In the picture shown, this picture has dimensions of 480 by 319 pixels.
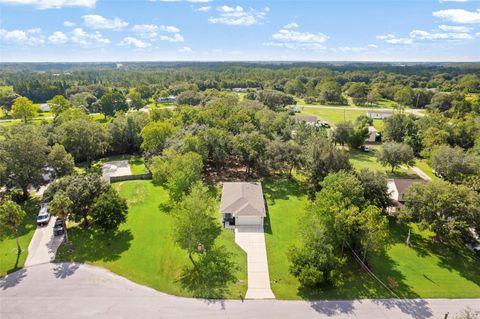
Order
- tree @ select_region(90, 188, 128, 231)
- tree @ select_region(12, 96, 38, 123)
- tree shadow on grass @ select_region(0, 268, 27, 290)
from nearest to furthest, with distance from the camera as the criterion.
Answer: tree shadow on grass @ select_region(0, 268, 27, 290) → tree @ select_region(90, 188, 128, 231) → tree @ select_region(12, 96, 38, 123)

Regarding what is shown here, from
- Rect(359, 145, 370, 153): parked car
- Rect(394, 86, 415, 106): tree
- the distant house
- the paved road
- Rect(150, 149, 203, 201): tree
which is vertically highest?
Rect(394, 86, 415, 106): tree

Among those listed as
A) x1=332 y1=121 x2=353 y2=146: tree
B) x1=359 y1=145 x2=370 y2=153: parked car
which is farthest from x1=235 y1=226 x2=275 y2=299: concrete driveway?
x1=359 y1=145 x2=370 y2=153: parked car

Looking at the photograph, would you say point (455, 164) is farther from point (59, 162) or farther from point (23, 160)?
point (23, 160)

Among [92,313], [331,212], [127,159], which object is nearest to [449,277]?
[331,212]

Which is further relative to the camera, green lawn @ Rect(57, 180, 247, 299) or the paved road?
green lawn @ Rect(57, 180, 247, 299)

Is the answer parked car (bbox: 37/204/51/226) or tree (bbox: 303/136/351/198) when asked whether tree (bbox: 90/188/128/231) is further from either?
tree (bbox: 303/136/351/198)

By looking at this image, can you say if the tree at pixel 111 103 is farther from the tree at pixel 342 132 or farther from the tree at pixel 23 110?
the tree at pixel 342 132

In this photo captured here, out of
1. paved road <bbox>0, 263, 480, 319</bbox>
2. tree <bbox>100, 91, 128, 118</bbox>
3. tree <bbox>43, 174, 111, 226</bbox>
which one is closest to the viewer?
paved road <bbox>0, 263, 480, 319</bbox>

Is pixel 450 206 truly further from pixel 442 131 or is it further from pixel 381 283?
pixel 442 131

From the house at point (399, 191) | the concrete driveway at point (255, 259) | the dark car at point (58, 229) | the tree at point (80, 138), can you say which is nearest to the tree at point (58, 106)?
the tree at point (80, 138)
